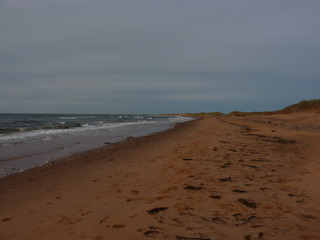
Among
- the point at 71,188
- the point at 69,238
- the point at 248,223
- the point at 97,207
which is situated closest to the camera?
the point at 69,238

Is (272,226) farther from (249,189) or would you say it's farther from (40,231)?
(40,231)

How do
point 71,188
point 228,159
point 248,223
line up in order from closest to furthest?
point 248,223 → point 71,188 → point 228,159

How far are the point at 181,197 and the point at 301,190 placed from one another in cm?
241

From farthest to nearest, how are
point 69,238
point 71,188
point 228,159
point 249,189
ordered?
point 228,159, point 71,188, point 249,189, point 69,238

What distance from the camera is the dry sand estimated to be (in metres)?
3.20

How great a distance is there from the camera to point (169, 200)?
4.20 m

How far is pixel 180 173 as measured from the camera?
237 inches

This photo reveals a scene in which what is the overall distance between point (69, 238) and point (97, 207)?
1035 millimetres

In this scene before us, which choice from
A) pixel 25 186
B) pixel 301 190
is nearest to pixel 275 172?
pixel 301 190

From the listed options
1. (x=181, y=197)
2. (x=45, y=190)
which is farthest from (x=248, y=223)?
(x=45, y=190)

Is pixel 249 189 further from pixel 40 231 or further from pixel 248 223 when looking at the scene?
pixel 40 231

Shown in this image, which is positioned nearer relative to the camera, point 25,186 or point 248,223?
point 248,223

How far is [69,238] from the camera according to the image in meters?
3.09

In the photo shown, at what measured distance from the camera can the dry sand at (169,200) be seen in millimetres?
3195
